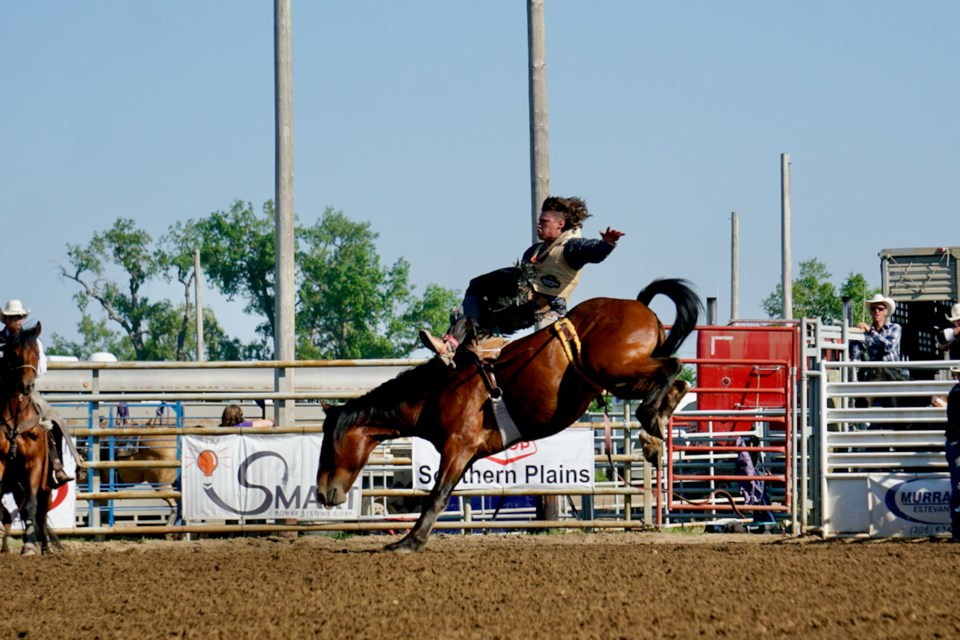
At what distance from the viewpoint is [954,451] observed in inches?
457

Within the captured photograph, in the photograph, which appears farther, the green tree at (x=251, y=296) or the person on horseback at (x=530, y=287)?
the green tree at (x=251, y=296)

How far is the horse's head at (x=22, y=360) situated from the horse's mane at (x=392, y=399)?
2762 mm

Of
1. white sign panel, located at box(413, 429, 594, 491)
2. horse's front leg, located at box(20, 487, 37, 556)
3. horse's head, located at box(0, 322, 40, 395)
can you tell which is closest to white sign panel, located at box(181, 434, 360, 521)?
white sign panel, located at box(413, 429, 594, 491)

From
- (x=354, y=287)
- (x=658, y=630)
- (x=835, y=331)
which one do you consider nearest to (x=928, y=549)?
(x=658, y=630)

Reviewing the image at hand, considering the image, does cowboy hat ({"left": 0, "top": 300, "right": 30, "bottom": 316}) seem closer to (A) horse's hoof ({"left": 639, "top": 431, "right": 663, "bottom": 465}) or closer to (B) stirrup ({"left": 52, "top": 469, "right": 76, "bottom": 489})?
(B) stirrup ({"left": 52, "top": 469, "right": 76, "bottom": 489})

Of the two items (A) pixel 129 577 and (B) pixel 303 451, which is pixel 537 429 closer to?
(A) pixel 129 577

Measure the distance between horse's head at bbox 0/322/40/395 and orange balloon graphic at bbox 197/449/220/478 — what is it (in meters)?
2.58

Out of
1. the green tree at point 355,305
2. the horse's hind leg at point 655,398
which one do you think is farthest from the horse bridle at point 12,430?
the green tree at point 355,305

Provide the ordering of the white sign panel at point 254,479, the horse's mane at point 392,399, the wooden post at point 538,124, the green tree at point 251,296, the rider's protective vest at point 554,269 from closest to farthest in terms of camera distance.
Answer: the rider's protective vest at point 554,269 → the horse's mane at point 392,399 → the white sign panel at point 254,479 → the wooden post at point 538,124 → the green tree at point 251,296

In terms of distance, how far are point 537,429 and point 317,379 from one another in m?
14.2

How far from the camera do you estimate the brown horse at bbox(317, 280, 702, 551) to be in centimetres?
946

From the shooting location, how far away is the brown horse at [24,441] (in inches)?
436

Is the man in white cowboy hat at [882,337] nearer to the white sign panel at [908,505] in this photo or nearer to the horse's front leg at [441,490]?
the white sign panel at [908,505]

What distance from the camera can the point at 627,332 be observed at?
9516 millimetres
